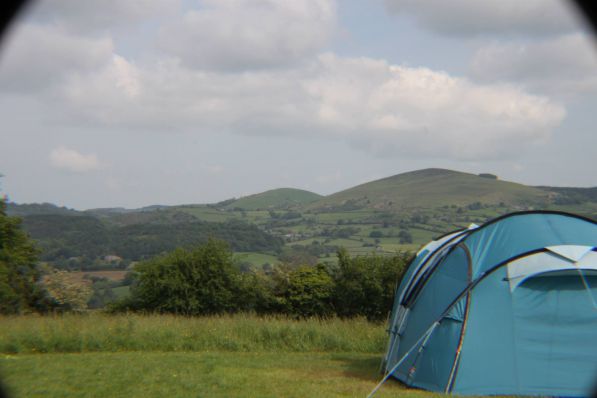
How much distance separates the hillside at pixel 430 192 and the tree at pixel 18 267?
58.6 m

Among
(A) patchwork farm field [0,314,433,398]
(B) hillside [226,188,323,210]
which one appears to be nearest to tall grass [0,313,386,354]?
(A) patchwork farm field [0,314,433,398]

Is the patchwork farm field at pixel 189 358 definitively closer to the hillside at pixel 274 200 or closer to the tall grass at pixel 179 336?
the tall grass at pixel 179 336

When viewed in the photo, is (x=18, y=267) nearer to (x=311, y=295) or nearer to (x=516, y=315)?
(x=311, y=295)

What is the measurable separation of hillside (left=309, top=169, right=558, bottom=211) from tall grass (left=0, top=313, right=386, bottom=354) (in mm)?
59809

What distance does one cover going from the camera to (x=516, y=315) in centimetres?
968

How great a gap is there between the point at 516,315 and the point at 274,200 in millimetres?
158175

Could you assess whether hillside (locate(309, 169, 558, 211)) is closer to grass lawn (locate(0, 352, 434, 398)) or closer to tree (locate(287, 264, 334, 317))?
tree (locate(287, 264, 334, 317))

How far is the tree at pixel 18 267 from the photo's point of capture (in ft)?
77.8

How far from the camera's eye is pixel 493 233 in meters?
10.6

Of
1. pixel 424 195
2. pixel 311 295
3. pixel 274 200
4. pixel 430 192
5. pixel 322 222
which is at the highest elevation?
pixel 274 200

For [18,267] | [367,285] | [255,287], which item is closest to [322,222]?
[255,287]

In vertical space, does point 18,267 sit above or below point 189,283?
above

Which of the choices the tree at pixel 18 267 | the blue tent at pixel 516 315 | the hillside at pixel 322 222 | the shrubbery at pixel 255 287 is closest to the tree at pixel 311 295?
the shrubbery at pixel 255 287

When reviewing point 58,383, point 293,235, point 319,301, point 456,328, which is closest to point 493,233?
point 456,328
